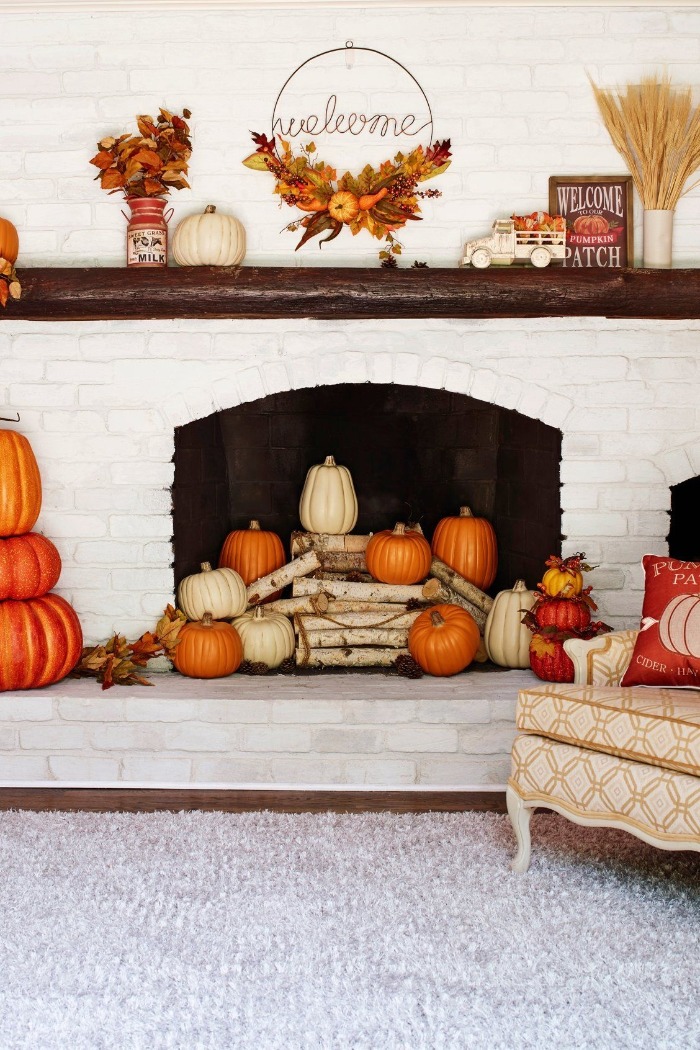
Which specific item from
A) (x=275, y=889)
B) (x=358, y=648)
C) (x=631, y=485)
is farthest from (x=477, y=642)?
(x=275, y=889)

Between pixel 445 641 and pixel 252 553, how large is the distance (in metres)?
0.89

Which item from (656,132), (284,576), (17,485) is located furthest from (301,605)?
(656,132)

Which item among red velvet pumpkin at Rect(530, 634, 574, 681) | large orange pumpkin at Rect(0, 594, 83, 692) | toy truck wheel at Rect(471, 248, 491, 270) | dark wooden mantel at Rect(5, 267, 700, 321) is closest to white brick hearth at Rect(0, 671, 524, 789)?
large orange pumpkin at Rect(0, 594, 83, 692)

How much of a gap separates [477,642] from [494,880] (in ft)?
3.33

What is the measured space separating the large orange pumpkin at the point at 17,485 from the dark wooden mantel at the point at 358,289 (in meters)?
0.47

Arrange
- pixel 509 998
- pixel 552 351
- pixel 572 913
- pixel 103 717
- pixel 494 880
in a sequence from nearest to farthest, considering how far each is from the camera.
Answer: pixel 509 998, pixel 572 913, pixel 494 880, pixel 103 717, pixel 552 351

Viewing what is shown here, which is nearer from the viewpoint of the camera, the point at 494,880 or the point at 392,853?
the point at 494,880

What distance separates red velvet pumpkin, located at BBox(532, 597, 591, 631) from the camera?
10.6 feet

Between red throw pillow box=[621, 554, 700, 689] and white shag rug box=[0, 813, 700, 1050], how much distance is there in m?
0.51

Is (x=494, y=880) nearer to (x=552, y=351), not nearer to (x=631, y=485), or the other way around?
(x=631, y=485)

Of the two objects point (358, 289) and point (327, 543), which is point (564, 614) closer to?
point (327, 543)

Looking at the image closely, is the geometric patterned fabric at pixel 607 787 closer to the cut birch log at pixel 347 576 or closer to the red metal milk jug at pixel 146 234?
the cut birch log at pixel 347 576

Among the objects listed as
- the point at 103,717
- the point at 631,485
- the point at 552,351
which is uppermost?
the point at 552,351

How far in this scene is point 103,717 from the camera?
319cm
